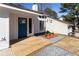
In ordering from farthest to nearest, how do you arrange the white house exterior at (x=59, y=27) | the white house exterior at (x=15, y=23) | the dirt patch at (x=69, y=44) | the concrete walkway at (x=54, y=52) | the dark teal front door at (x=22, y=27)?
the dark teal front door at (x=22, y=27), the white house exterior at (x=59, y=27), the dirt patch at (x=69, y=44), the white house exterior at (x=15, y=23), the concrete walkway at (x=54, y=52)

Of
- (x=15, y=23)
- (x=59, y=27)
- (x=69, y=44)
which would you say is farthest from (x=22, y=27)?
(x=69, y=44)

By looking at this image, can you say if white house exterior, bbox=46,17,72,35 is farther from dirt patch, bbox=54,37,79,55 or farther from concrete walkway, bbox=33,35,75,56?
dirt patch, bbox=54,37,79,55

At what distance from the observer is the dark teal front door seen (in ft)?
39.9

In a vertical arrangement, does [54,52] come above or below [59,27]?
below

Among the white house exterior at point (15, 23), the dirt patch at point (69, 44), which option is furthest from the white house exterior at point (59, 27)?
the white house exterior at point (15, 23)

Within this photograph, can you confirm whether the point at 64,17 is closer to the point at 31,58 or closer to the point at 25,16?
the point at 31,58

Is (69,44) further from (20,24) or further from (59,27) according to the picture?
(20,24)

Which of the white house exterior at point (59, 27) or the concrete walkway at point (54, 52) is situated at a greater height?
the white house exterior at point (59, 27)

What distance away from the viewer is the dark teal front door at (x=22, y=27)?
1215cm

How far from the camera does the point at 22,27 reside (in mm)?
12602

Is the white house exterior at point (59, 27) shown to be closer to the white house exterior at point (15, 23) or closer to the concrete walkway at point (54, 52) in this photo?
the concrete walkway at point (54, 52)

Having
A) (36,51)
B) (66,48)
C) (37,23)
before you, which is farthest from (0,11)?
(37,23)

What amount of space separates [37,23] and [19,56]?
7.55 metres

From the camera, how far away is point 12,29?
11273 millimetres
